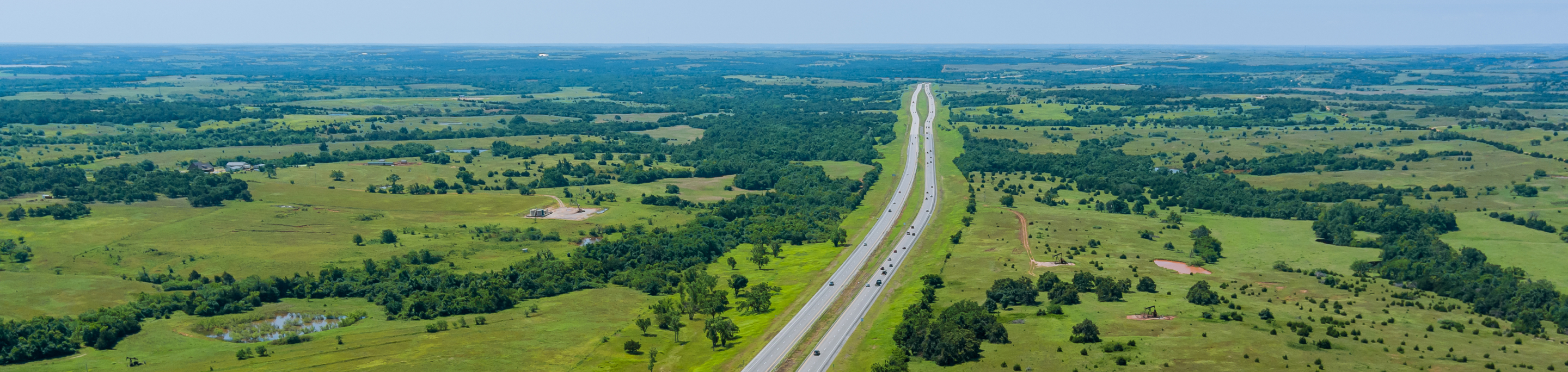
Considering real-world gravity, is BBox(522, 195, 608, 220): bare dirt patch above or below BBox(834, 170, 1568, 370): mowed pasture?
below

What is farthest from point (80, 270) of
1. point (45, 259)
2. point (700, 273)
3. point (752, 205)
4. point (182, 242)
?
point (752, 205)

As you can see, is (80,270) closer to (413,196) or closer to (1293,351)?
(413,196)

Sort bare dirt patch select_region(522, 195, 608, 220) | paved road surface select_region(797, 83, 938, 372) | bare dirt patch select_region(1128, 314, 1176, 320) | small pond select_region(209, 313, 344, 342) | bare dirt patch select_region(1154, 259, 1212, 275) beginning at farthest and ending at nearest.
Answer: bare dirt patch select_region(522, 195, 608, 220) → bare dirt patch select_region(1154, 259, 1212, 275) → small pond select_region(209, 313, 344, 342) → bare dirt patch select_region(1128, 314, 1176, 320) → paved road surface select_region(797, 83, 938, 372)

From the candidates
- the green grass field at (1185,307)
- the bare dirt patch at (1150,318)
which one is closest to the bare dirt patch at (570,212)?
the green grass field at (1185,307)

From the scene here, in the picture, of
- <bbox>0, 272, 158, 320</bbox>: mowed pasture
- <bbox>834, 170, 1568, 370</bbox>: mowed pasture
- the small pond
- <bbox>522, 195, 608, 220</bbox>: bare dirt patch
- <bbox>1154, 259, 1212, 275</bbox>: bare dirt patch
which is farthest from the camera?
<bbox>522, 195, 608, 220</bbox>: bare dirt patch

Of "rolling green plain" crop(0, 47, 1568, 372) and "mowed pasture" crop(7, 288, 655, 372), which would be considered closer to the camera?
"rolling green plain" crop(0, 47, 1568, 372)

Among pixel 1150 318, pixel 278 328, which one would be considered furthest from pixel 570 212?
pixel 1150 318

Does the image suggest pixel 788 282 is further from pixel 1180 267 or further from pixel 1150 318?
pixel 1180 267

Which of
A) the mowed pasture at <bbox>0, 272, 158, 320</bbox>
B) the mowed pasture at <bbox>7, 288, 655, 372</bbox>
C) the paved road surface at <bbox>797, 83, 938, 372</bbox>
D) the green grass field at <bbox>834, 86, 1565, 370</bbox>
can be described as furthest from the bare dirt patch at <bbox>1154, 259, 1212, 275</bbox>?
the mowed pasture at <bbox>0, 272, 158, 320</bbox>

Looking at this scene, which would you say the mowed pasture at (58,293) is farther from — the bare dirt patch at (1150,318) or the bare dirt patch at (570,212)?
the bare dirt patch at (1150,318)

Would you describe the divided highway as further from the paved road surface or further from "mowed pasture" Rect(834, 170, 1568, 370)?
"mowed pasture" Rect(834, 170, 1568, 370)
